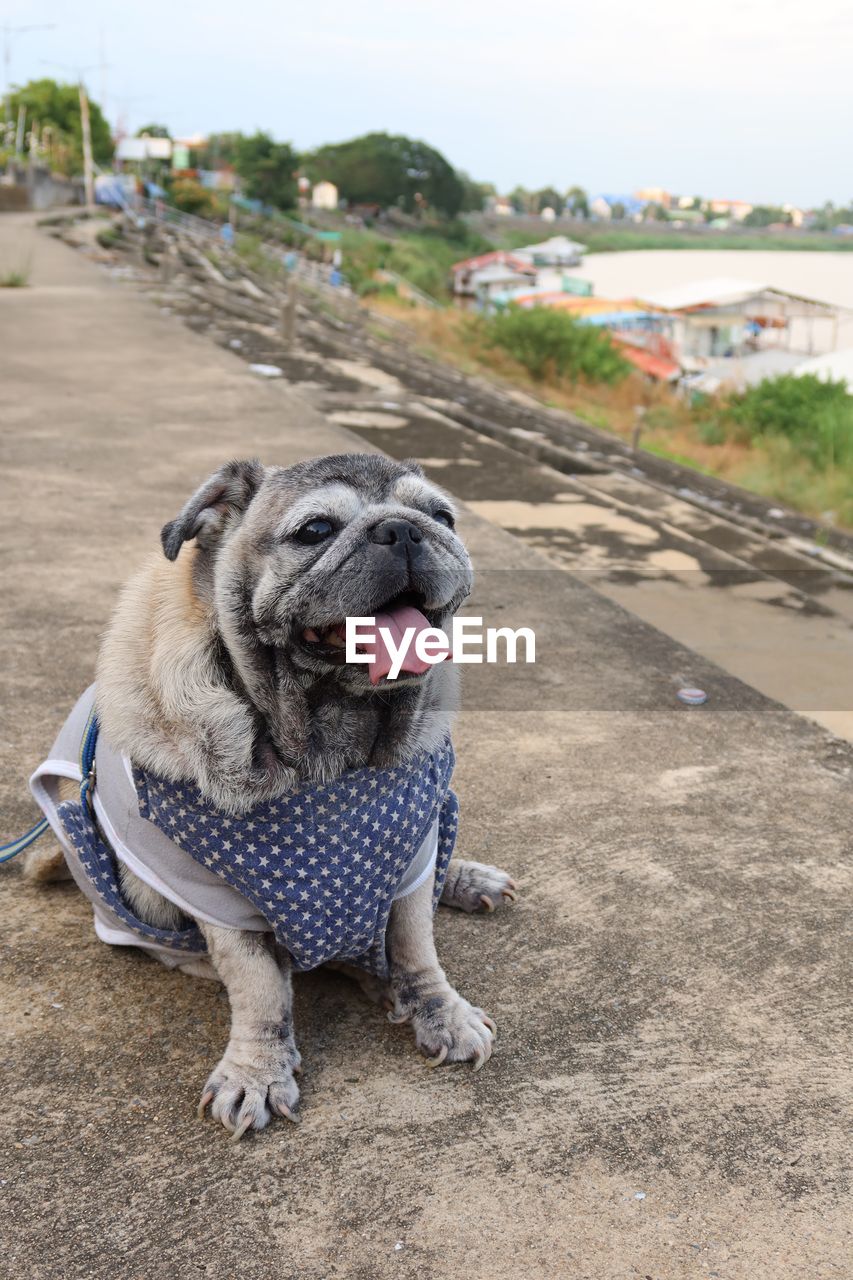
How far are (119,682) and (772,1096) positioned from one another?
1.62 m

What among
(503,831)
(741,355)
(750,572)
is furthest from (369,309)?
(503,831)

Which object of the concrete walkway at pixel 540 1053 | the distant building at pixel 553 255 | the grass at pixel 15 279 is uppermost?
the distant building at pixel 553 255

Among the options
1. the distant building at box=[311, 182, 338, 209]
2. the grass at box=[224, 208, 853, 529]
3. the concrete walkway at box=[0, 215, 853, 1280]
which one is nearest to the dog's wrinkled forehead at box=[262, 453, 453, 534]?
the concrete walkway at box=[0, 215, 853, 1280]

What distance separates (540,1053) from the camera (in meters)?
2.57

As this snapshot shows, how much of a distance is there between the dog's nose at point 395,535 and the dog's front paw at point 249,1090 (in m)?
1.07

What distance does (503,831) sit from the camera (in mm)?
3533

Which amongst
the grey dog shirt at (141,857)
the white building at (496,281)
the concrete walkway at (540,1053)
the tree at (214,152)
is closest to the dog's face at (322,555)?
the grey dog shirt at (141,857)

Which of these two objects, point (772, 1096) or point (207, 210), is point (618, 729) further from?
point (207, 210)

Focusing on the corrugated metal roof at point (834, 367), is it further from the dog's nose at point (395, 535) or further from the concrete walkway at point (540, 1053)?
the dog's nose at point (395, 535)

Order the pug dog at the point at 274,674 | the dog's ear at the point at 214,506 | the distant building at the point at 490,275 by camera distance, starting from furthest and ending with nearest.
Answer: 1. the distant building at the point at 490,275
2. the dog's ear at the point at 214,506
3. the pug dog at the point at 274,674

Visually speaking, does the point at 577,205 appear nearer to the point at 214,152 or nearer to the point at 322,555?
the point at 214,152

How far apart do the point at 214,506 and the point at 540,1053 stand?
1.37m

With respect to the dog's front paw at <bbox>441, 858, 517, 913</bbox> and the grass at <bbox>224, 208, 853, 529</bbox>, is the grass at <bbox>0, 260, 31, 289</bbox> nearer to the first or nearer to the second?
the grass at <bbox>224, 208, 853, 529</bbox>

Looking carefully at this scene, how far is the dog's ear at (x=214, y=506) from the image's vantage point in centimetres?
Answer: 229
